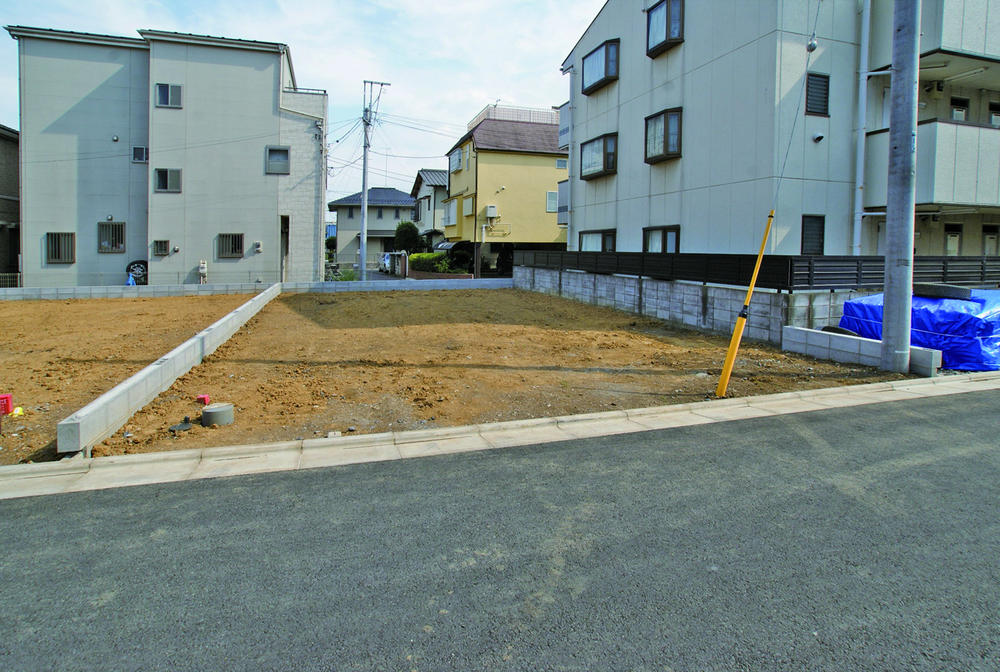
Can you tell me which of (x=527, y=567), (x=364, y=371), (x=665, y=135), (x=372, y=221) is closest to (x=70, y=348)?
(x=364, y=371)

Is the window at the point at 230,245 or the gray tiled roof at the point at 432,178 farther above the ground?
the gray tiled roof at the point at 432,178

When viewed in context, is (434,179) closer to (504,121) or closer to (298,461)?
(504,121)

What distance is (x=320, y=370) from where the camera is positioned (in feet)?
29.1

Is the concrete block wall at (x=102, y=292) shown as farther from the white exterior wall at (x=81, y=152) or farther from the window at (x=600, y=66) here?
the window at (x=600, y=66)

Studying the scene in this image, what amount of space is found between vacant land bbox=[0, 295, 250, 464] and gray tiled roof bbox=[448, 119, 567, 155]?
60.4 feet

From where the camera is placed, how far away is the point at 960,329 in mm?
9086

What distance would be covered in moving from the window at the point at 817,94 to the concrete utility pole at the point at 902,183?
5614 mm

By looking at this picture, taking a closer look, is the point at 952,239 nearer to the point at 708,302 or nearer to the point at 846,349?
the point at 708,302

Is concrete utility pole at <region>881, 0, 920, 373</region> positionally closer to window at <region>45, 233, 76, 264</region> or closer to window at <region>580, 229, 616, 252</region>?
window at <region>580, 229, 616, 252</region>

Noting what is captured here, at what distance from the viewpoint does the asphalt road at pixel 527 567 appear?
2707 millimetres

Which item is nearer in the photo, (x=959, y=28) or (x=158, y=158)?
(x=959, y=28)

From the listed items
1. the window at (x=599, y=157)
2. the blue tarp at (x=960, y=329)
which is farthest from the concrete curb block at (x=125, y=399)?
the window at (x=599, y=157)

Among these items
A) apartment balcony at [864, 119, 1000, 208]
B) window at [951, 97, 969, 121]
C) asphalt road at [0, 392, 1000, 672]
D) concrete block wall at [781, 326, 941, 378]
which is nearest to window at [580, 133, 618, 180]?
apartment balcony at [864, 119, 1000, 208]

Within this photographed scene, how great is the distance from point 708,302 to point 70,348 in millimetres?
11541
